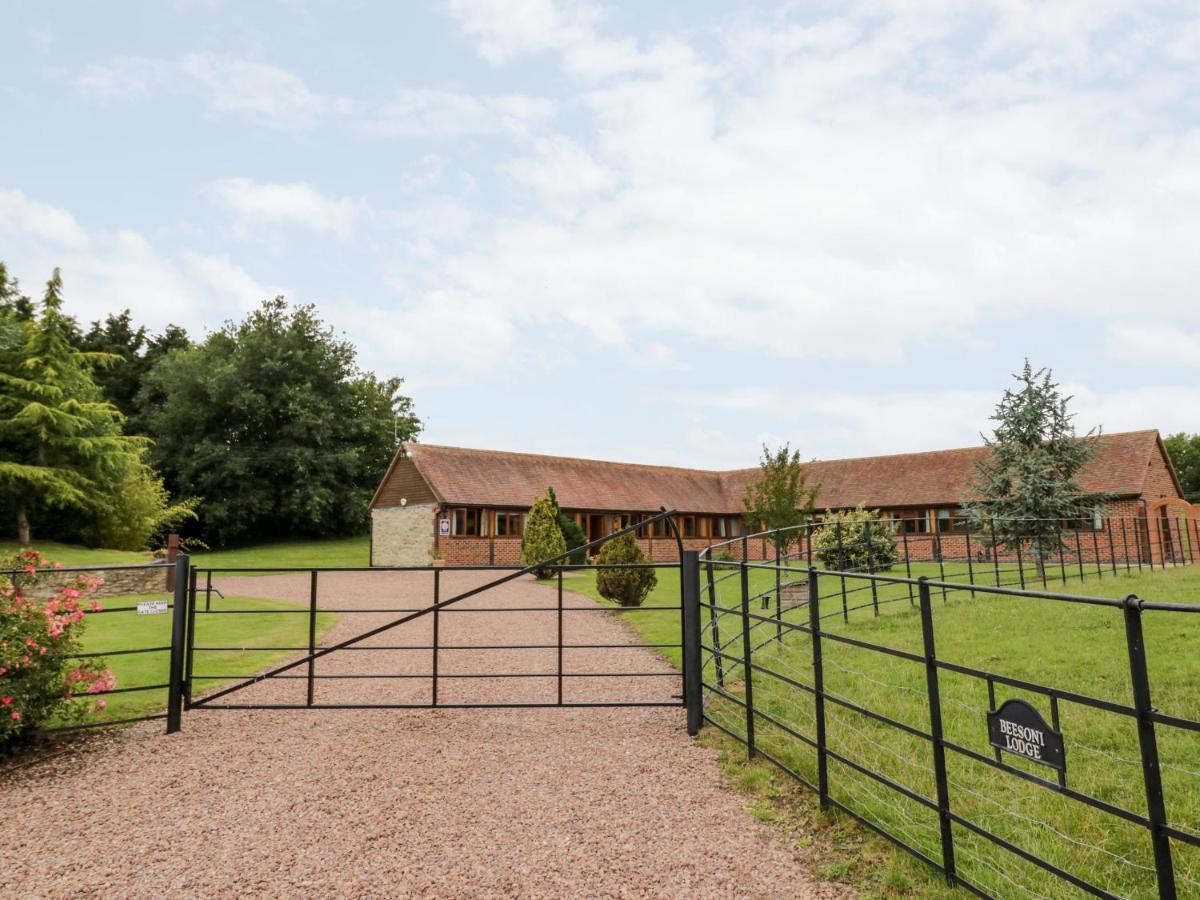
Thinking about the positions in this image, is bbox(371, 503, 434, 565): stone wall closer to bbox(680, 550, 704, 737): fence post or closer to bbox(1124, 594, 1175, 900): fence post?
bbox(680, 550, 704, 737): fence post

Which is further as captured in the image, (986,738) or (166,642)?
(166,642)

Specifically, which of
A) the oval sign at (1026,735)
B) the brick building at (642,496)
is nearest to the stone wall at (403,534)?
the brick building at (642,496)

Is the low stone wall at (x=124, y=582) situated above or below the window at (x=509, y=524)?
below

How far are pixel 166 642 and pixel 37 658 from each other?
18.4 feet

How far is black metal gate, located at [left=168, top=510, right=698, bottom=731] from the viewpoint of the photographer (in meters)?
6.78

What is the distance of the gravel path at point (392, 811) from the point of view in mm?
3879

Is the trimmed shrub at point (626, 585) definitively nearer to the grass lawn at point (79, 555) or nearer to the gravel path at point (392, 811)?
the gravel path at point (392, 811)

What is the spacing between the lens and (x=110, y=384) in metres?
48.6

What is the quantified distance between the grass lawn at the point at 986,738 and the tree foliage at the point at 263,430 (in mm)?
36337

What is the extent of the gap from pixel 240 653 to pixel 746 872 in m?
8.89

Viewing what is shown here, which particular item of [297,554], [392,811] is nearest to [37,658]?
[392,811]

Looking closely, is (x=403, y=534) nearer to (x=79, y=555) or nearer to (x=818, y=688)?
(x=79, y=555)

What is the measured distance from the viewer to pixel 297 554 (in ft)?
121

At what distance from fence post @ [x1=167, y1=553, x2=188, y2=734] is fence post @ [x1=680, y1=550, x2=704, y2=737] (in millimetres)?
4562
